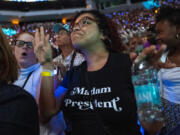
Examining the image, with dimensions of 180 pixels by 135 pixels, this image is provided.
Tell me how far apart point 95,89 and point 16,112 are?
1.70ft

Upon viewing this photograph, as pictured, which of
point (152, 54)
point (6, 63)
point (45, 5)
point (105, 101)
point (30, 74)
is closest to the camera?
point (152, 54)

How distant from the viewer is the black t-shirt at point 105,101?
104 centimetres

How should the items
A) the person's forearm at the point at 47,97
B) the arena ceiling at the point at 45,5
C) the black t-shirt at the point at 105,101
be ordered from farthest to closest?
the arena ceiling at the point at 45,5, the person's forearm at the point at 47,97, the black t-shirt at the point at 105,101

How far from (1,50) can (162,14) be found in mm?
1324

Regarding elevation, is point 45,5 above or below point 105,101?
above

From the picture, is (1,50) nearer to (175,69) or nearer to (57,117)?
(57,117)

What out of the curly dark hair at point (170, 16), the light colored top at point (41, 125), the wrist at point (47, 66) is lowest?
the light colored top at point (41, 125)

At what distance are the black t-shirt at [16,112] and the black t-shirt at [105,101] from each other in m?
0.37

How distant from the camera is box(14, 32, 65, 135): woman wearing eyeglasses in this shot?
1281 millimetres

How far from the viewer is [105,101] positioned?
106 centimetres

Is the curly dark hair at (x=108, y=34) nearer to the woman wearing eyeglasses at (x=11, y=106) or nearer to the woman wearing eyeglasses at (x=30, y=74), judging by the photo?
the woman wearing eyeglasses at (x=30, y=74)

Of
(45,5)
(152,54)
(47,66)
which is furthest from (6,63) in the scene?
(45,5)

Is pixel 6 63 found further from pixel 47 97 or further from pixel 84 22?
pixel 84 22

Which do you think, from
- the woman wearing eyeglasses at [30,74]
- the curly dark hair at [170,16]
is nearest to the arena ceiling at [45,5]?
the woman wearing eyeglasses at [30,74]
